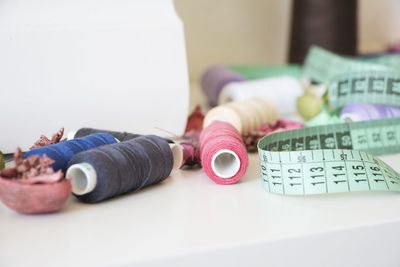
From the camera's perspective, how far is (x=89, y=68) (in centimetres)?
83

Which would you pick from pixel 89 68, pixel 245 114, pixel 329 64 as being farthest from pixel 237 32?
pixel 89 68

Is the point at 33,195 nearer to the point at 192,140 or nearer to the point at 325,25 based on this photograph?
the point at 192,140

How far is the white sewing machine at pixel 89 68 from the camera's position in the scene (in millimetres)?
796

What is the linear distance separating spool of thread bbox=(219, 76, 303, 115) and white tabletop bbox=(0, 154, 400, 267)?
0.41m

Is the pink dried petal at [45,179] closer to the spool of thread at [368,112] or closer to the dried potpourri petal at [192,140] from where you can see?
the dried potpourri petal at [192,140]

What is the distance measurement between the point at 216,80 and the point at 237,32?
41 cm

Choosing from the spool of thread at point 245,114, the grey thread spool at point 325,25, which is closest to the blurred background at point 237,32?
the grey thread spool at point 325,25

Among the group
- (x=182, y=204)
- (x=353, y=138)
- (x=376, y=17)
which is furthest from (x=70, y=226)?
(x=376, y=17)

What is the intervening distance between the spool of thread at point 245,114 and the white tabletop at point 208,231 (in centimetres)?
21

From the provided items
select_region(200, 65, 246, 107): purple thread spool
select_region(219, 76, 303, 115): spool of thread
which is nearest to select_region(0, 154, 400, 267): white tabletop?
select_region(219, 76, 303, 115): spool of thread

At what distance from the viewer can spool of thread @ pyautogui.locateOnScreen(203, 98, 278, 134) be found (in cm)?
90

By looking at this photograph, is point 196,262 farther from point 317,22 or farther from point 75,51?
point 317,22

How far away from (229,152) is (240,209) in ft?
0.33

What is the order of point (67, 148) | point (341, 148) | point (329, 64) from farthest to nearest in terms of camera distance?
point (329, 64), point (341, 148), point (67, 148)
